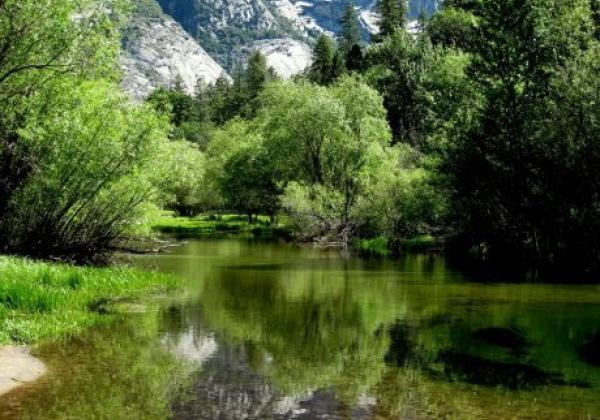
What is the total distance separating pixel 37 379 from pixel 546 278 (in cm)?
3023

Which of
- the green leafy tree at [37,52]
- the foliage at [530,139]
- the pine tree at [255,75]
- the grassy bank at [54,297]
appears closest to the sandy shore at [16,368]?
the grassy bank at [54,297]

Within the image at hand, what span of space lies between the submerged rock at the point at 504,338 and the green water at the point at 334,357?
39 mm

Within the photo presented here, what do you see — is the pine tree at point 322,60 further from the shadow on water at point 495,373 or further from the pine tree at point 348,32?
the shadow on water at point 495,373

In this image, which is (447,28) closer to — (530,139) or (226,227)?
(226,227)

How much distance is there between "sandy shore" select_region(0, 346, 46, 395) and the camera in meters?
14.5

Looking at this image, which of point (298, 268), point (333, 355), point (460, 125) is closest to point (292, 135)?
point (460, 125)

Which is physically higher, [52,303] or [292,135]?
[292,135]

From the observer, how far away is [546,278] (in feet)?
125

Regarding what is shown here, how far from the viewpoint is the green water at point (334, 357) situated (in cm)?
1380

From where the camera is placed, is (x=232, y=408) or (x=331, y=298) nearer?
(x=232, y=408)

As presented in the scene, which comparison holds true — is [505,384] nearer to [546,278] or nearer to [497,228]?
[546,278]

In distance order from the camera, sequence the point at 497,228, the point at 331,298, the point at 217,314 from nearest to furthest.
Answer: the point at 217,314
the point at 331,298
the point at 497,228

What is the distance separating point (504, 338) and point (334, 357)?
6055 millimetres

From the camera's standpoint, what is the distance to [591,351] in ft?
64.1
